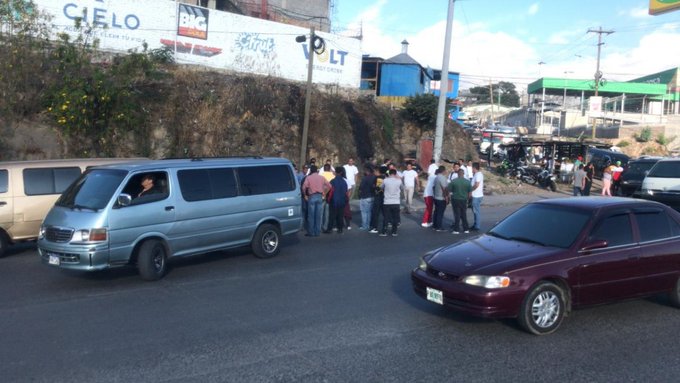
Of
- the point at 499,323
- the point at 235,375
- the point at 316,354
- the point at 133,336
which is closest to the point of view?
the point at 235,375

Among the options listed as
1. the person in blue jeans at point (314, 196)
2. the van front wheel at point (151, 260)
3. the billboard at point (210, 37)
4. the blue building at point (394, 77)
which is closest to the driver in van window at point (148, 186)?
the van front wheel at point (151, 260)

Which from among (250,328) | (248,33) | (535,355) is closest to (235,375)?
(250,328)

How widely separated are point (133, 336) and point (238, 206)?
4500 millimetres

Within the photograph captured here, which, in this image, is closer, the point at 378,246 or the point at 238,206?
the point at 238,206

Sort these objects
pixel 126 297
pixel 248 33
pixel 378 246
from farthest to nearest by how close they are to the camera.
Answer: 1. pixel 248 33
2. pixel 378 246
3. pixel 126 297

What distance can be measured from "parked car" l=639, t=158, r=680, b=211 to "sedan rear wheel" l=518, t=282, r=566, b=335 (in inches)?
585

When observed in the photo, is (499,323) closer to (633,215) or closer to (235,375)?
(633,215)

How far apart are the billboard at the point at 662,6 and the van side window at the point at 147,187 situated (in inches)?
705

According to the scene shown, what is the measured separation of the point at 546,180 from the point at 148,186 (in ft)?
76.8

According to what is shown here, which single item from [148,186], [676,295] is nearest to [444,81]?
[148,186]

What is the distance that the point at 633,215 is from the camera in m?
7.63

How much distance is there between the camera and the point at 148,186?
9.78 meters

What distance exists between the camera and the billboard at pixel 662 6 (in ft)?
64.5

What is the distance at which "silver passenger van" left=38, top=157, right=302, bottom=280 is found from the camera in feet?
29.5
